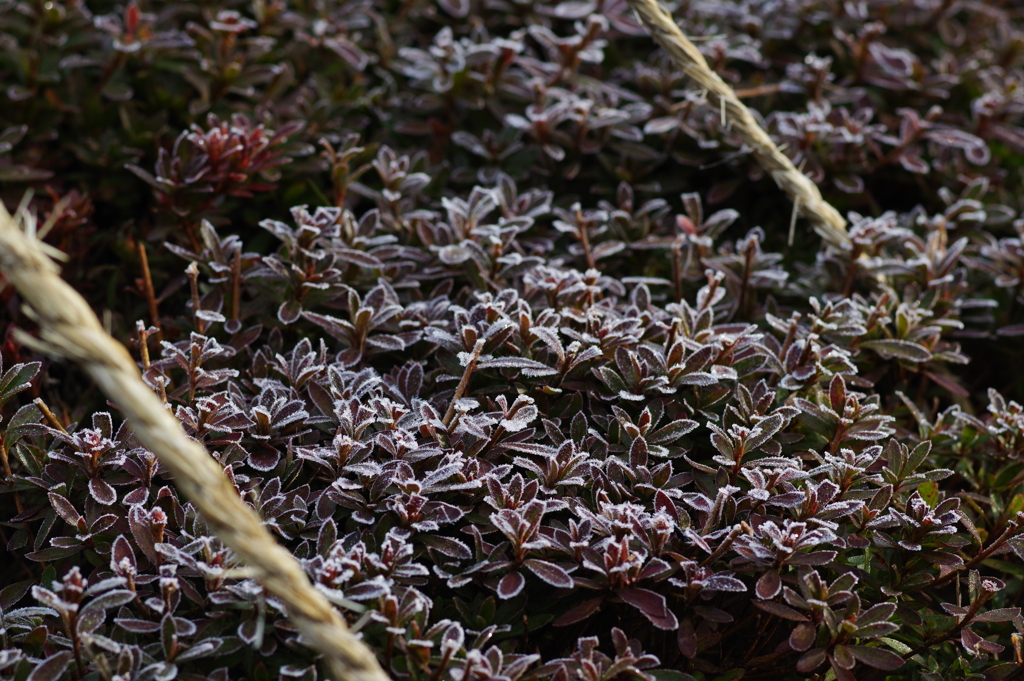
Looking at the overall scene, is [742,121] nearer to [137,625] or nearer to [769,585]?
[769,585]

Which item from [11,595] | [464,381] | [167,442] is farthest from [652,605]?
[11,595]

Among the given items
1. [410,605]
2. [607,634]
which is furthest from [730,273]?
[410,605]

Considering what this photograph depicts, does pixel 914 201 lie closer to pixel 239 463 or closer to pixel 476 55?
pixel 476 55

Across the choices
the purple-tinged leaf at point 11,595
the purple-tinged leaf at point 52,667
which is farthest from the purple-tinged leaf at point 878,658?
the purple-tinged leaf at point 11,595

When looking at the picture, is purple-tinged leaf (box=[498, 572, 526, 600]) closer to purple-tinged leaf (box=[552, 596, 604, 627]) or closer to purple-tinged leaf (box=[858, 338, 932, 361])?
purple-tinged leaf (box=[552, 596, 604, 627])

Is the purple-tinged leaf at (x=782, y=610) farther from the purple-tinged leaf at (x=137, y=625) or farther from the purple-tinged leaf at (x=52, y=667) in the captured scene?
the purple-tinged leaf at (x=52, y=667)

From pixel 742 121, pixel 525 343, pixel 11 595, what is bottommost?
pixel 11 595
